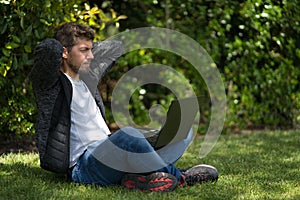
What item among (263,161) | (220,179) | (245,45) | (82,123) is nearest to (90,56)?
(82,123)

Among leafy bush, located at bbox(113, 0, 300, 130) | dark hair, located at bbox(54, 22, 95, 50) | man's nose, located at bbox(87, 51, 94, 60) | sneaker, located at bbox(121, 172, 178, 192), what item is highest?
dark hair, located at bbox(54, 22, 95, 50)

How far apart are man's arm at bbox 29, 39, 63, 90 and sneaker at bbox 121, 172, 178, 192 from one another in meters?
0.72

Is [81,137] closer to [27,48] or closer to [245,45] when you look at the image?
[27,48]

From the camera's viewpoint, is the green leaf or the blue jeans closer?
the blue jeans

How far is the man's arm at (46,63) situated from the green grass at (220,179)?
0.59 m

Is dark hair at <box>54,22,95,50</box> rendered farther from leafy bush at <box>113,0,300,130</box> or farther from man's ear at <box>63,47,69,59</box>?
leafy bush at <box>113,0,300,130</box>

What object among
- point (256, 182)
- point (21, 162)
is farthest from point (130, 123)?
point (256, 182)

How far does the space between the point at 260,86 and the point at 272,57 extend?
15.2 inches

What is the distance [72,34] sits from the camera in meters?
3.38

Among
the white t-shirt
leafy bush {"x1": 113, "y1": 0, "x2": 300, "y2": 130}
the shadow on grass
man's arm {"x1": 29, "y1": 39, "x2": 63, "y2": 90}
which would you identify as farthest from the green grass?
leafy bush {"x1": 113, "y1": 0, "x2": 300, "y2": 130}

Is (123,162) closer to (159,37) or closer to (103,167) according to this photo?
(103,167)

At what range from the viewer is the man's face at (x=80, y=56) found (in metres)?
3.34

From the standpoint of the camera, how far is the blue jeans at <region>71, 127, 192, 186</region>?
10.0ft

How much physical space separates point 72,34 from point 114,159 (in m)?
0.81
